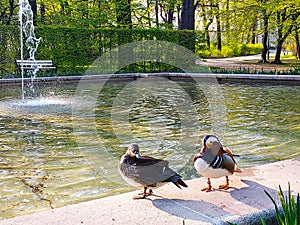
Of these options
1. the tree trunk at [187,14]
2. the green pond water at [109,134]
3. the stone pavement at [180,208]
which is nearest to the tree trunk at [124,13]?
the tree trunk at [187,14]

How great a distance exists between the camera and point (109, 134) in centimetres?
688

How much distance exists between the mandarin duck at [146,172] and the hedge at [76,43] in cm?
1451

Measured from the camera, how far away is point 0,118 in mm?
8391

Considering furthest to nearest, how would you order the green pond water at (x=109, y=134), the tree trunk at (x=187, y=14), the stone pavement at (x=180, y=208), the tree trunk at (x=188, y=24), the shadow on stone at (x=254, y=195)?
the tree trunk at (x=187, y=14) → the tree trunk at (x=188, y=24) → the green pond water at (x=109, y=134) → the shadow on stone at (x=254, y=195) → the stone pavement at (x=180, y=208)

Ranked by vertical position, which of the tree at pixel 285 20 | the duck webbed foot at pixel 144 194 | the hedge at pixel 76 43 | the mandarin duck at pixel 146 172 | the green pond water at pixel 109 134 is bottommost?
the green pond water at pixel 109 134

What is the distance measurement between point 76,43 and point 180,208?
16.6 meters

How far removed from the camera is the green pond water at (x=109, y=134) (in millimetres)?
4430

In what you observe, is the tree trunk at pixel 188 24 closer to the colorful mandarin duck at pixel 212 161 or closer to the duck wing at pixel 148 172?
the colorful mandarin duck at pixel 212 161

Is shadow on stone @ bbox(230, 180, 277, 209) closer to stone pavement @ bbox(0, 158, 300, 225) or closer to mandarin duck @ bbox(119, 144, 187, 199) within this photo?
stone pavement @ bbox(0, 158, 300, 225)

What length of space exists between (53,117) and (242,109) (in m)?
4.26

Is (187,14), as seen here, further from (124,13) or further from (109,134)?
(109,134)

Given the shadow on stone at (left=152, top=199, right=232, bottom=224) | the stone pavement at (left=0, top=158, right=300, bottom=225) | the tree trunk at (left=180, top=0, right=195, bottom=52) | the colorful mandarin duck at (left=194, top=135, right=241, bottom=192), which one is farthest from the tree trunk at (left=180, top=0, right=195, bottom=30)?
the shadow on stone at (left=152, top=199, right=232, bottom=224)

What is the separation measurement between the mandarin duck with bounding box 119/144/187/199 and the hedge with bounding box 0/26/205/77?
1451cm

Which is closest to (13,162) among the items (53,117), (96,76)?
(53,117)
